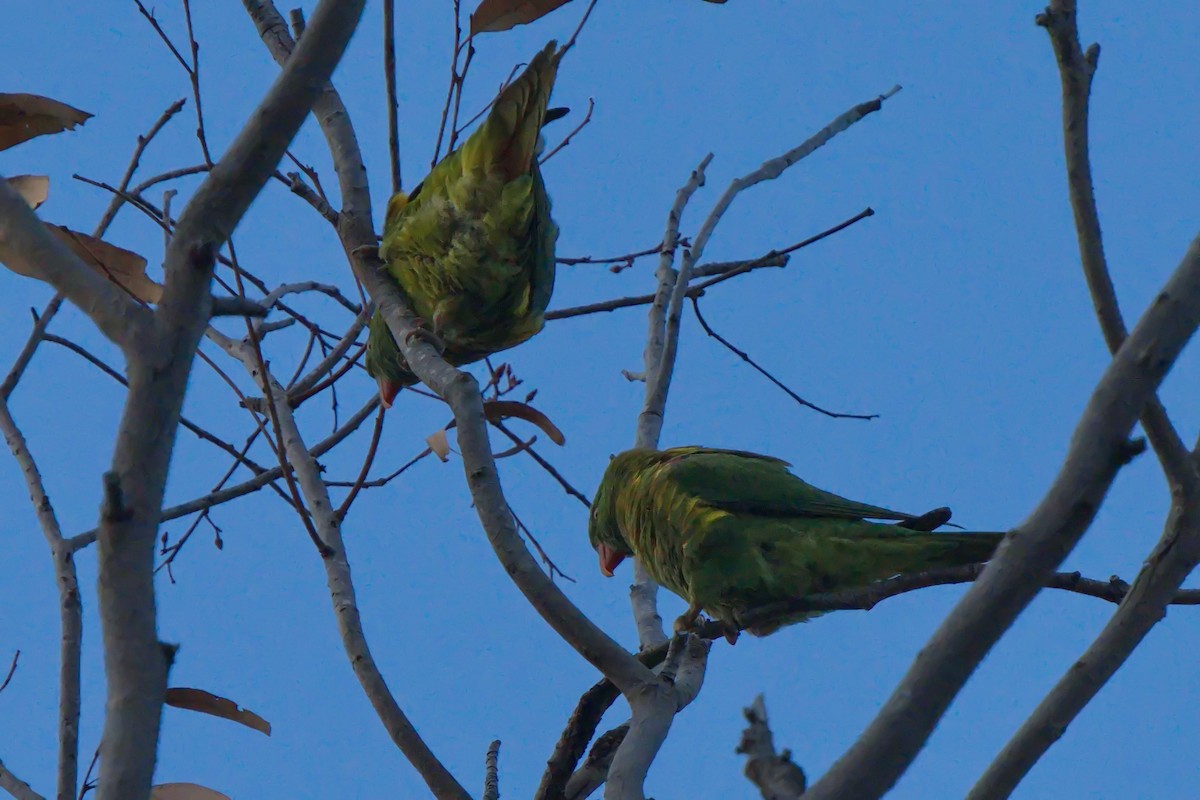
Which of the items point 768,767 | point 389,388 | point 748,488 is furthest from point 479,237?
point 768,767

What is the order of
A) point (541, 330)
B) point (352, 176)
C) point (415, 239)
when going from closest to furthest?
point (352, 176), point (415, 239), point (541, 330)

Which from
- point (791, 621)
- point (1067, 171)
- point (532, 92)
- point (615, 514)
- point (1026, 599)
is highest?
point (532, 92)

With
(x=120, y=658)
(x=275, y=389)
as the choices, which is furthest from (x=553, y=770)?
(x=275, y=389)

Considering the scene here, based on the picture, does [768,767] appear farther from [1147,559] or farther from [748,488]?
[748,488]

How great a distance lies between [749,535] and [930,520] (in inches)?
25.5

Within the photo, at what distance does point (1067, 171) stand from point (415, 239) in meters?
2.66

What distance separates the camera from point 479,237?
4.03 meters

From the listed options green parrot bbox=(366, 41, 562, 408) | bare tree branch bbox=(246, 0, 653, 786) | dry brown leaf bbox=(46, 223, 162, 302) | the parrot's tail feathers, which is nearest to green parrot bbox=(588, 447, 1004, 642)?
the parrot's tail feathers

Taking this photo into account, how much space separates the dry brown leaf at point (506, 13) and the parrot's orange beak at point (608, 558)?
209 centimetres

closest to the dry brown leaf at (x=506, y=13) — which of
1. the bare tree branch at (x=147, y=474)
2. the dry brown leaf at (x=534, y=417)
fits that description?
the dry brown leaf at (x=534, y=417)

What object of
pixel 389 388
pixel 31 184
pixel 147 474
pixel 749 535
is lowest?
pixel 147 474

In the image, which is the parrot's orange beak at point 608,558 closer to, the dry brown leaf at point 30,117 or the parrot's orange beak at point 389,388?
the parrot's orange beak at point 389,388

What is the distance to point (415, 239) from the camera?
4.00 metres

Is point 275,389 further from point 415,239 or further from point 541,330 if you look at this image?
point 541,330
